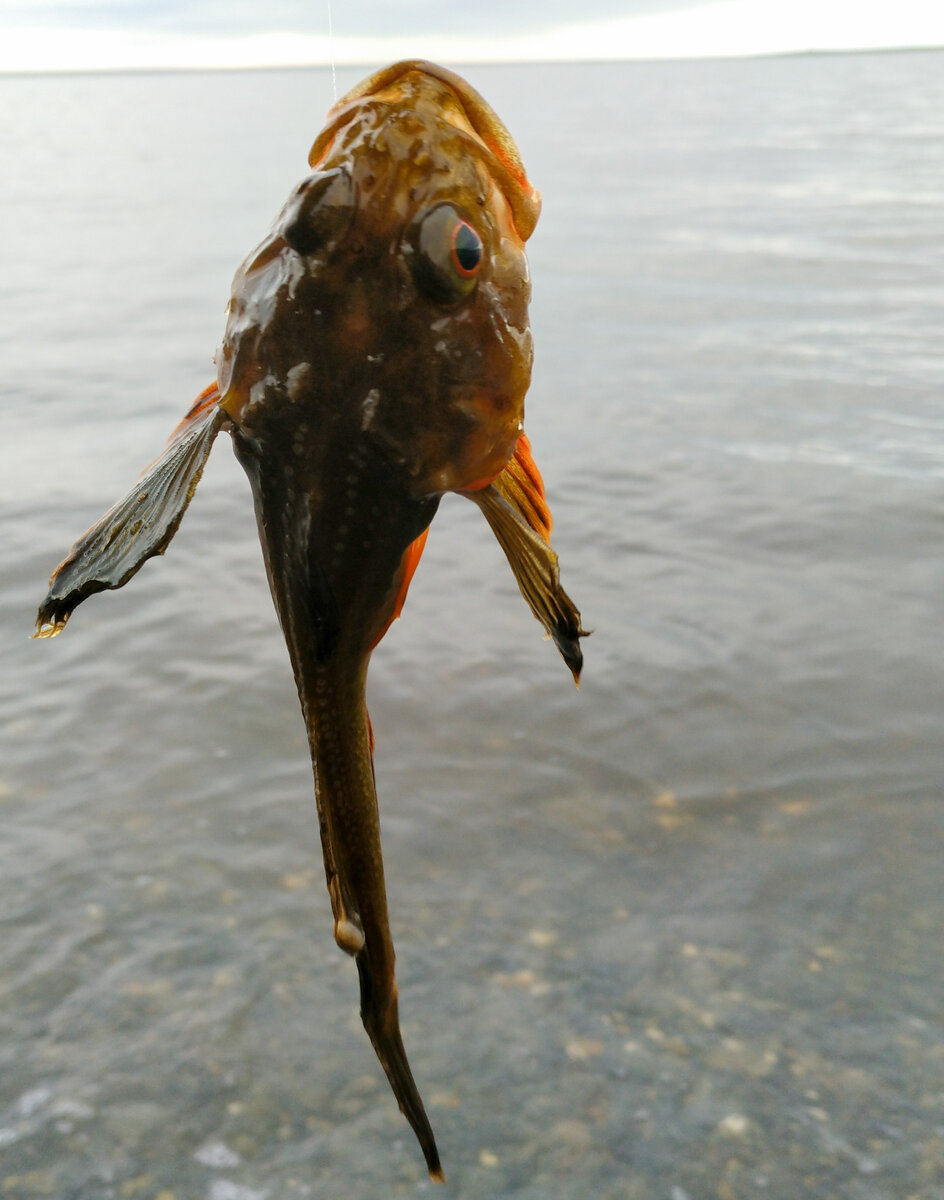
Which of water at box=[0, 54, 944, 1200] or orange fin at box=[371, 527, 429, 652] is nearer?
orange fin at box=[371, 527, 429, 652]

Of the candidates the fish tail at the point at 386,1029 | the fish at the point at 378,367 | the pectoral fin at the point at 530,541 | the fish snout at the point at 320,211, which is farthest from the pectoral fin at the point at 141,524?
the fish tail at the point at 386,1029

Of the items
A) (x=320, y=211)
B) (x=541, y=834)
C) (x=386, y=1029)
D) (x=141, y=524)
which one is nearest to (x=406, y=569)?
(x=141, y=524)

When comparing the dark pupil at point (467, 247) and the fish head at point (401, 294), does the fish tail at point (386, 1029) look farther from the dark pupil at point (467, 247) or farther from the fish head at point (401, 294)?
the dark pupil at point (467, 247)

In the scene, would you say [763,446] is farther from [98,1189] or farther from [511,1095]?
[98,1189]

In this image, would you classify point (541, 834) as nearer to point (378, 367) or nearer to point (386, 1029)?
point (386, 1029)

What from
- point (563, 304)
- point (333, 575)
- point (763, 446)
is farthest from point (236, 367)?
point (563, 304)

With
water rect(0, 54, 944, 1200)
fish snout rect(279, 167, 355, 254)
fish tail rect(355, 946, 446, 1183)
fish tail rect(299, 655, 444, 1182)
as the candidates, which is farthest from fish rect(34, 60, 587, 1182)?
water rect(0, 54, 944, 1200)

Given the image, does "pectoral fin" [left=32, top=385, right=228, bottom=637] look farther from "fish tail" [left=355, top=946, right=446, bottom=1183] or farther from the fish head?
"fish tail" [left=355, top=946, right=446, bottom=1183]
